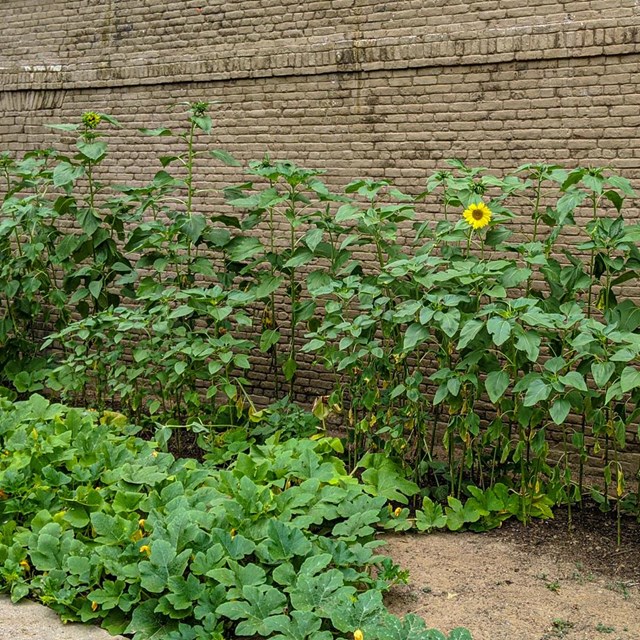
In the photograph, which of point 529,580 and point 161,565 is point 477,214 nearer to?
point 529,580

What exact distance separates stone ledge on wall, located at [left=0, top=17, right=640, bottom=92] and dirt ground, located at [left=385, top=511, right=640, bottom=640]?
2665mm

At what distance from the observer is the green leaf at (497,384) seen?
4301 millimetres

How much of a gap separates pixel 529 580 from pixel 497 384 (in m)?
0.87

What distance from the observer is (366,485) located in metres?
4.57

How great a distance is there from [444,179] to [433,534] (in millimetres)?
1771

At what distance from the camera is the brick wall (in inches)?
215

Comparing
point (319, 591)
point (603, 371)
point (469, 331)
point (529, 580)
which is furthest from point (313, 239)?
point (319, 591)

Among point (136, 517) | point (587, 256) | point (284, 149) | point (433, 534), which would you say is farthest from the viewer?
point (284, 149)

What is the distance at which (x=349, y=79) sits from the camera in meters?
6.35

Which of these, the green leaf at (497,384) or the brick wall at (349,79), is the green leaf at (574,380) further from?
the brick wall at (349,79)

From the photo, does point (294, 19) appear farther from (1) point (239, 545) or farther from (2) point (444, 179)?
(1) point (239, 545)

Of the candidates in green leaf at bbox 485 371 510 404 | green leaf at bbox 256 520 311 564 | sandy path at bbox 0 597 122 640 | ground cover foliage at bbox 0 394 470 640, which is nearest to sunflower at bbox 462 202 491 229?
green leaf at bbox 485 371 510 404

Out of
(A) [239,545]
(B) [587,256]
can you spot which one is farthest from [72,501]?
(B) [587,256]

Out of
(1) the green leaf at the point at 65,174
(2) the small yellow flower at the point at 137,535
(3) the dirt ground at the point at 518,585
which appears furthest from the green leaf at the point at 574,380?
(1) the green leaf at the point at 65,174
